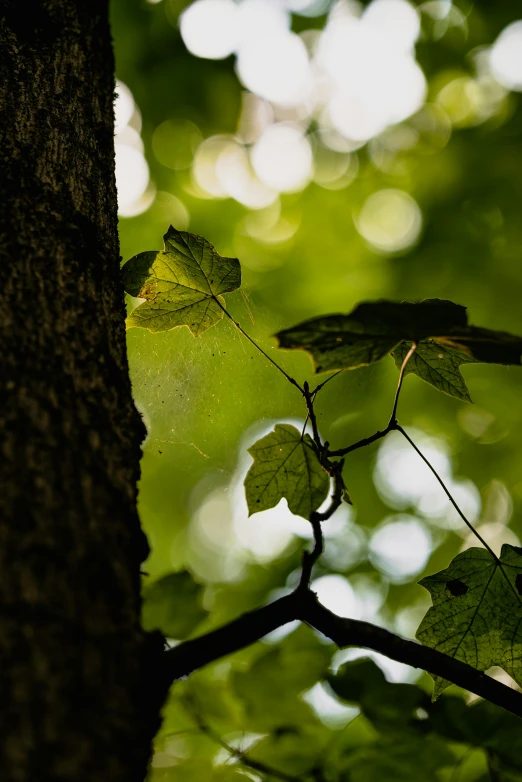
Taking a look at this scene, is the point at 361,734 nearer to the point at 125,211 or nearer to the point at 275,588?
the point at 275,588

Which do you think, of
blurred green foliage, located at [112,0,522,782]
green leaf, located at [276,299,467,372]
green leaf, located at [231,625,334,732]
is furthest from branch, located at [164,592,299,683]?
blurred green foliage, located at [112,0,522,782]

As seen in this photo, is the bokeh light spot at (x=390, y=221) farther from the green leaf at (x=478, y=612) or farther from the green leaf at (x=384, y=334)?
the green leaf at (x=384, y=334)

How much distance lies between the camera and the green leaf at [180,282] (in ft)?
4.22

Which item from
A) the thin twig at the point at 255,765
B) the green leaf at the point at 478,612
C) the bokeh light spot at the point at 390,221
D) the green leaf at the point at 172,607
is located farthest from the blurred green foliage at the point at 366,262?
the green leaf at the point at 478,612

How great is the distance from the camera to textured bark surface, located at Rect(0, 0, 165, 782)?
0.56 metres

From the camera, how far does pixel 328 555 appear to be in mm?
6504

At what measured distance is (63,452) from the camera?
0.72 m

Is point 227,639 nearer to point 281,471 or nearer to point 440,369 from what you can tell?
point 281,471

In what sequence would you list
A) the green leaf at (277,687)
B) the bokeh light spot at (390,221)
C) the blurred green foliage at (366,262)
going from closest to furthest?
the green leaf at (277,687)
the blurred green foliage at (366,262)
the bokeh light spot at (390,221)

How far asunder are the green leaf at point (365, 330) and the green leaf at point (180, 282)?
45cm

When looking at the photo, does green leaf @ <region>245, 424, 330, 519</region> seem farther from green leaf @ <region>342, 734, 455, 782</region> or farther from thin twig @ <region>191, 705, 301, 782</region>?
thin twig @ <region>191, 705, 301, 782</region>

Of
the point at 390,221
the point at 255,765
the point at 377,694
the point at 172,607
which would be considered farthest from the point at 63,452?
the point at 390,221

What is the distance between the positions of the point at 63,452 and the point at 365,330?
0.51 m

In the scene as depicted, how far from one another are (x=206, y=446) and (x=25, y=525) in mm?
1533
